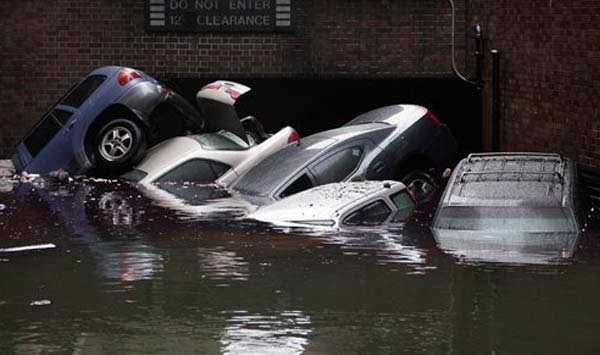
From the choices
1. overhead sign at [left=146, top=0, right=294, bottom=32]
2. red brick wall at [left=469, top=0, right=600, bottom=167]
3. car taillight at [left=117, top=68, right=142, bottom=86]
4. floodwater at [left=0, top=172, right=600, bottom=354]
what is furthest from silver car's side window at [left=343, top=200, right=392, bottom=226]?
overhead sign at [left=146, top=0, right=294, bottom=32]

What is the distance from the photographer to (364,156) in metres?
20.8

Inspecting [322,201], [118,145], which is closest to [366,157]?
[322,201]

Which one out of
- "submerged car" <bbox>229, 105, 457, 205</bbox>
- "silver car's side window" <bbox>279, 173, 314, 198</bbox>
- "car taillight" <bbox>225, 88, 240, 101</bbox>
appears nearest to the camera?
"silver car's side window" <bbox>279, 173, 314, 198</bbox>

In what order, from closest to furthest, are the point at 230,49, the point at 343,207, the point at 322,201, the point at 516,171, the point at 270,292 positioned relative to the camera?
the point at 270,292 < the point at 516,171 < the point at 343,207 < the point at 322,201 < the point at 230,49

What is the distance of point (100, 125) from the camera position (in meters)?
24.0

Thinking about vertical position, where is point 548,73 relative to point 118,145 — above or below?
above

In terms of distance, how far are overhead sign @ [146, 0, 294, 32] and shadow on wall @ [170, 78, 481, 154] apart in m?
0.96

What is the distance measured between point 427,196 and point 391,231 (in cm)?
367

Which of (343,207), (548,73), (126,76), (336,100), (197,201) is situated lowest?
(197,201)

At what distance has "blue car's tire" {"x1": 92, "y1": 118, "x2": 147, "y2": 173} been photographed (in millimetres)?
23672

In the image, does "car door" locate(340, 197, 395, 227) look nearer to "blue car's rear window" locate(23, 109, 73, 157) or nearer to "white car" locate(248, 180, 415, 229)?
"white car" locate(248, 180, 415, 229)

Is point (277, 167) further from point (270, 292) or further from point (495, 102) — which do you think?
point (270, 292)

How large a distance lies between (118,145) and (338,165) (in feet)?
15.1

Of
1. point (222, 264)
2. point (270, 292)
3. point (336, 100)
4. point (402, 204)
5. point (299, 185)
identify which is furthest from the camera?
point (336, 100)
